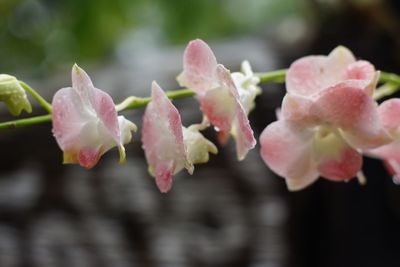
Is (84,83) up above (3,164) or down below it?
above

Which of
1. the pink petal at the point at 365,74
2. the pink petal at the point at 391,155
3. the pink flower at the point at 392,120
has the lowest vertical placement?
the pink petal at the point at 391,155

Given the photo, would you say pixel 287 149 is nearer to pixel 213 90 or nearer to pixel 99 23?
pixel 213 90

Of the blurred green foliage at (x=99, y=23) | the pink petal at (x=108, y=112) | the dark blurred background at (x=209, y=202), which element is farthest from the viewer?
the blurred green foliage at (x=99, y=23)

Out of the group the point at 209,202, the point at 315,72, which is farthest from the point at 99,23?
the point at 315,72

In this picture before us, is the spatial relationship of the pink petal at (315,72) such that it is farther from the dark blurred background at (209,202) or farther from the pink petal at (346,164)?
the dark blurred background at (209,202)

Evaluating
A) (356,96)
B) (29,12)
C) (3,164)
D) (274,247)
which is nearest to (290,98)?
(356,96)

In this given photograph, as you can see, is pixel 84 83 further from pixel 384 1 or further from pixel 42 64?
pixel 42 64

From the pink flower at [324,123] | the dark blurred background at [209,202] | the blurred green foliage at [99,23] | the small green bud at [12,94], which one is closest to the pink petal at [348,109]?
the pink flower at [324,123]
